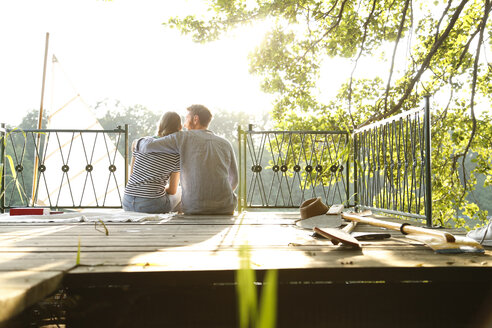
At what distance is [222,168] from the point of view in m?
3.53

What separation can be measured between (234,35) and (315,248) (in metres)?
6.01

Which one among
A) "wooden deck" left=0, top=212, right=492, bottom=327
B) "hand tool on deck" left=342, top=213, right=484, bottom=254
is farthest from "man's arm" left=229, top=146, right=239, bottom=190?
"hand tool on deck" left=342, top=213, right=484, bottom=254

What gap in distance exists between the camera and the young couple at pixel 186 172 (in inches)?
136

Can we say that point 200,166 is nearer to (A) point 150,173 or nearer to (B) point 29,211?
(A) point 150,173

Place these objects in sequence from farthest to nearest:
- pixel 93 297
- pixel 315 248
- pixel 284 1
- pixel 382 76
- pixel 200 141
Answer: pixel 382 76 → pixel 284 1 → pixel 200 141 → pixel 315 248 → pixel 93 297

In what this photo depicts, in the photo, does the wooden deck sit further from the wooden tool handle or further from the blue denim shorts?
the blue denim shorts

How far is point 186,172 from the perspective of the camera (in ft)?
11.4

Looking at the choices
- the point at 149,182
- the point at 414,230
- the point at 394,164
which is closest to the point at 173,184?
the point at 149,182

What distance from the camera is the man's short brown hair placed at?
3.75 meters

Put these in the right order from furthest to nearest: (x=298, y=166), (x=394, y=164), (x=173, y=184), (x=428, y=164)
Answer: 1. (x=298, y=166)
2. (x=173, y=184)
3. (x=394, y=164)
4. (x=428, y=164)

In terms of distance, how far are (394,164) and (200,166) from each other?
1.70m

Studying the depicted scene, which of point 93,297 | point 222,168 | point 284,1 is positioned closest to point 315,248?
point 93,297

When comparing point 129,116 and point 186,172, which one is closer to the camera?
point 186,172

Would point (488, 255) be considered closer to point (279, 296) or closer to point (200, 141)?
point (279, 296)
